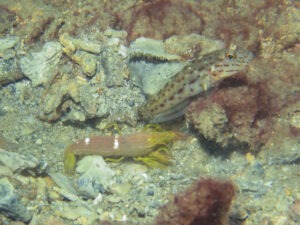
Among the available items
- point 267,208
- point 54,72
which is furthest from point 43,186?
point 267,208

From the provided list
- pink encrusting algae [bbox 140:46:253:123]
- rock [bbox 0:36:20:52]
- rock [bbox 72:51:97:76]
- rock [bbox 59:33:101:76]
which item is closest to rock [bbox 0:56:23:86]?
rock [bbox 0:36:20:52]

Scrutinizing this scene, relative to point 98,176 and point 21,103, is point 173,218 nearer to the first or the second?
point 98,176

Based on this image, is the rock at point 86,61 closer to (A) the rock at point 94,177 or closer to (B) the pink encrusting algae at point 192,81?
(B) the pink encrusting algae at point 192,81

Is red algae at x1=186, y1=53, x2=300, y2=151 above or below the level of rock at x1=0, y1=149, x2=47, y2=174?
above

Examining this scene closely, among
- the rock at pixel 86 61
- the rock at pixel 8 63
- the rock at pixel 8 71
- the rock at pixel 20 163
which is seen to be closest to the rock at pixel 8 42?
the rock at pixel 8 63

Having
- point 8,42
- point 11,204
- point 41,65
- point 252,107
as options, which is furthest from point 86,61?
point 252,107

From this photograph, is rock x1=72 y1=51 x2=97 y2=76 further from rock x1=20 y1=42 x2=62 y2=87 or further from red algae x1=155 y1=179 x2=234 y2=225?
red algae x1=155 y1=179 x2=234 y2=225

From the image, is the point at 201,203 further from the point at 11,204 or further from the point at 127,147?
the point at 11,204
